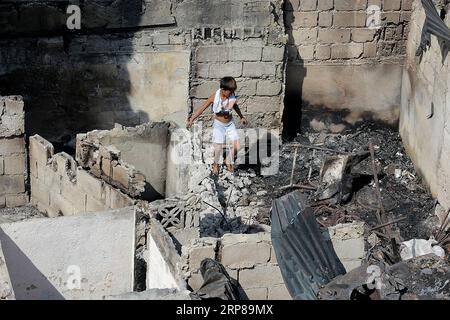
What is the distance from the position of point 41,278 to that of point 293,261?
2076 millimetres

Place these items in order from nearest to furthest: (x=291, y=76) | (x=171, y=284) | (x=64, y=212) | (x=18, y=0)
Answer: (x=171, y=284) → (x=64, y=212) → (x=18, y=0) → (x=291, y=76)

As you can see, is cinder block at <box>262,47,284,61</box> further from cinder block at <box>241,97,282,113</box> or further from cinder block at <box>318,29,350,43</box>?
cinder block at <box>318,29,350,43</box>

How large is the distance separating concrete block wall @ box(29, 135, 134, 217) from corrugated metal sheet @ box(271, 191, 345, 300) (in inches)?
73.8

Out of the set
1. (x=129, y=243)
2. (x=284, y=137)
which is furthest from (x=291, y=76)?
(x=129, y=243)

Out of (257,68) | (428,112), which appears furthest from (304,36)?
(428,112)

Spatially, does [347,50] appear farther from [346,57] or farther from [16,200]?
[16,200]

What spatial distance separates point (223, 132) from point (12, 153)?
2.47 metres

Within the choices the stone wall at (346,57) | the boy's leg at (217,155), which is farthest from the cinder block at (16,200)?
the stone wall at (346,57)

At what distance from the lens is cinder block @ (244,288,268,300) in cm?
955

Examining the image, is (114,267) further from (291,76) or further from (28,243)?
(291,76)

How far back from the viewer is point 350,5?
48.4 ft

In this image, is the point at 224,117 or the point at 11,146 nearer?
the point at 11,146

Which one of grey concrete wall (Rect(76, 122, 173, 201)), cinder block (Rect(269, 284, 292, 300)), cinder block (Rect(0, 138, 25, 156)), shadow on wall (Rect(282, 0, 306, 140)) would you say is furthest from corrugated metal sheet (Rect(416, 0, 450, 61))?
cinder block (Rect(0, 138, 25, 156))

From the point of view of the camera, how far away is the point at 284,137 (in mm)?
15203
